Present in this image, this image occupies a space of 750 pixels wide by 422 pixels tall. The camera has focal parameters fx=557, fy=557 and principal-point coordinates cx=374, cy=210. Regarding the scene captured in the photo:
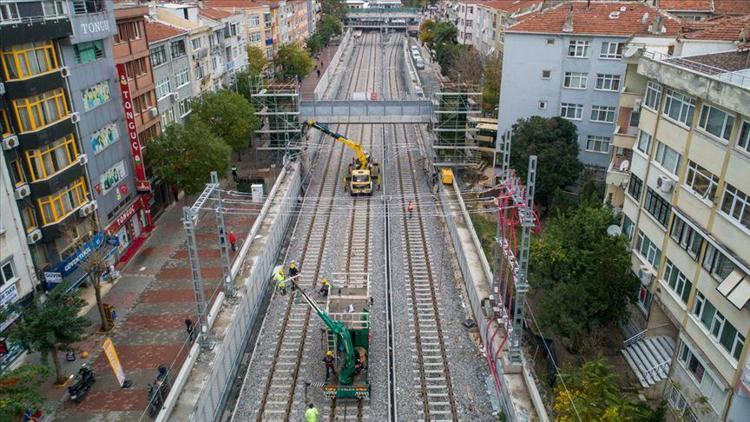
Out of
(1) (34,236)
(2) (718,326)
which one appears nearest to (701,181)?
(2) (718,326)

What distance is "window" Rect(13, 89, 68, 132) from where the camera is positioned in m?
24.2

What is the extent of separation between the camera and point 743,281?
16688mm

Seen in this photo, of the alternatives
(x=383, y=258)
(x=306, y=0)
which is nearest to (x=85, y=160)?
(x=383, y=258)

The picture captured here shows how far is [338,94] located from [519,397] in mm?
62483

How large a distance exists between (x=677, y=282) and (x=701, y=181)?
3.95 m

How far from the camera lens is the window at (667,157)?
69.5 feet

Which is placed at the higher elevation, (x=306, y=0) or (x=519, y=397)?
(x=306, y=0)

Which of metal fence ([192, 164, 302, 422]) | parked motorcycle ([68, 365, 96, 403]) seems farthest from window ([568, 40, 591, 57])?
parked motorcycle ([68, 365, 96, 403])

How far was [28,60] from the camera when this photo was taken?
960 inches

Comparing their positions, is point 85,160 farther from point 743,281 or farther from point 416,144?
point 416,144

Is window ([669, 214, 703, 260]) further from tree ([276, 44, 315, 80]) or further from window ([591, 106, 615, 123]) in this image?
tree ([276, 44, 315, 80])

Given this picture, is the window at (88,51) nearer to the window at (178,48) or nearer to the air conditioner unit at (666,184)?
the window at (178,48)

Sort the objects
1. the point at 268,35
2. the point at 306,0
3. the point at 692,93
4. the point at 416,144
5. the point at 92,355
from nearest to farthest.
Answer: the point at 692,93 → the point at 92,355 → the point at 416,144 → the point at 268,35 → the point at 306,0

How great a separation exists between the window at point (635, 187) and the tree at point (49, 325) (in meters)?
23.1
